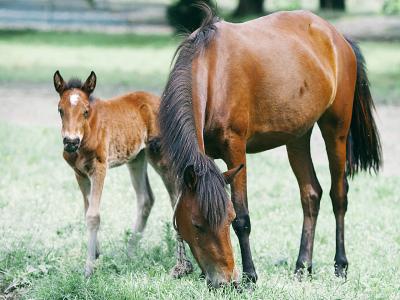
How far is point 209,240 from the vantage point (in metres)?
5.33

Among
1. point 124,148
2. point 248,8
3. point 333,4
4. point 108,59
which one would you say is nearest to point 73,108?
point 124,148

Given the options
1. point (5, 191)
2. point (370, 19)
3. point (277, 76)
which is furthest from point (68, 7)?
point (277, 76)

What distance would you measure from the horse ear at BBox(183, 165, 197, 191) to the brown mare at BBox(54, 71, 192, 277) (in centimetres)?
96

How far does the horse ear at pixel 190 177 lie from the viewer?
5320 millimetres

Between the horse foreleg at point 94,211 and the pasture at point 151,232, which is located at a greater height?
the horse foreleg at point 94,211

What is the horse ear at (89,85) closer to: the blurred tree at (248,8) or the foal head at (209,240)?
the foal head at (209,240)

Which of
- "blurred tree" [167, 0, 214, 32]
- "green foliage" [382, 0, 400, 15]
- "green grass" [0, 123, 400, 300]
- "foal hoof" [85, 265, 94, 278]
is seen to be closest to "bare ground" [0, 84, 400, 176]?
"green grass" [0, 123, 400, 300]

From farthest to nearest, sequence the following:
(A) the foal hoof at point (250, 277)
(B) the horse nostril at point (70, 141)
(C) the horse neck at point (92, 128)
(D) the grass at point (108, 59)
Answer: (D) the grass at point (108, 59)
(C) the horse neck at point (92, 128)
(B) the horse nostril at point (70, 141)
(A) the foal hoof at point (250, 277)

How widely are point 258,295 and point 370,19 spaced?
94.6 feet

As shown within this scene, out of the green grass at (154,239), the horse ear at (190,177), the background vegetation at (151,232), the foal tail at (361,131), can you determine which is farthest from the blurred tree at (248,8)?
the horse ear at (190,177)

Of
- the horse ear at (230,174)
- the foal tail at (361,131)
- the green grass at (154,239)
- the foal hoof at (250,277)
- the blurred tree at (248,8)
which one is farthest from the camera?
the blurred tree at (248,8)

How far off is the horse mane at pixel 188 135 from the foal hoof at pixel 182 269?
1.05 m

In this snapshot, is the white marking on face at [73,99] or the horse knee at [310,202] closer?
the white marking on face at [73,99]

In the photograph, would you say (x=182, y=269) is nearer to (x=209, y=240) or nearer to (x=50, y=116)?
(x=209, y=240)
